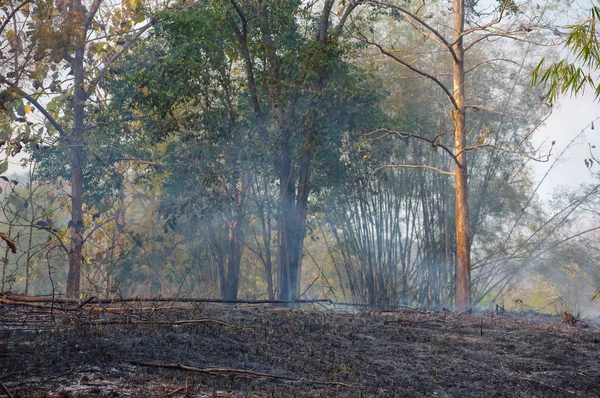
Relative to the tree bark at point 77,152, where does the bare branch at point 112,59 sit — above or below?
above

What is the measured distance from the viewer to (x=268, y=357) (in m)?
4.43

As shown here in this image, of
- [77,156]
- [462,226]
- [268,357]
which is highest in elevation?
[77,156]

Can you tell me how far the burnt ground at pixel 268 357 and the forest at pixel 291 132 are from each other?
302cm

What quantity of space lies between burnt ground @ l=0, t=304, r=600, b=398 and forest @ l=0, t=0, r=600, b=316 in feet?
9.91

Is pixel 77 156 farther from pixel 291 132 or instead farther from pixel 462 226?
pixel 462 226

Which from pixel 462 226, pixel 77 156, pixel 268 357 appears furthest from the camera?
pixel 77 156

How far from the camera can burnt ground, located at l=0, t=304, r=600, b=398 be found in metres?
3.50

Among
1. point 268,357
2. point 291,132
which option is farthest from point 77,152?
point 268,357

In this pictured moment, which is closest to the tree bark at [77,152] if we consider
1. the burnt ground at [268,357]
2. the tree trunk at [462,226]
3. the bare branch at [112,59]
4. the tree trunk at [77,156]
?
the tree trunk at [77,156]

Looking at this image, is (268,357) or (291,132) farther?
(291,132)

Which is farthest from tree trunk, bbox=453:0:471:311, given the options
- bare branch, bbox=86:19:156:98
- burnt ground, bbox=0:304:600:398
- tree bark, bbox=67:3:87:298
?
tree bark, bbox=67:3:87:298

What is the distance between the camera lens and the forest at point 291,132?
35.6ft

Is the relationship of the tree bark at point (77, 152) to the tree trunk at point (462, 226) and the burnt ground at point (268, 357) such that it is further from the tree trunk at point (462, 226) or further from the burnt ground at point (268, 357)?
the burnt ground at point (268, 357)

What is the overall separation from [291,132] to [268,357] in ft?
23.6
